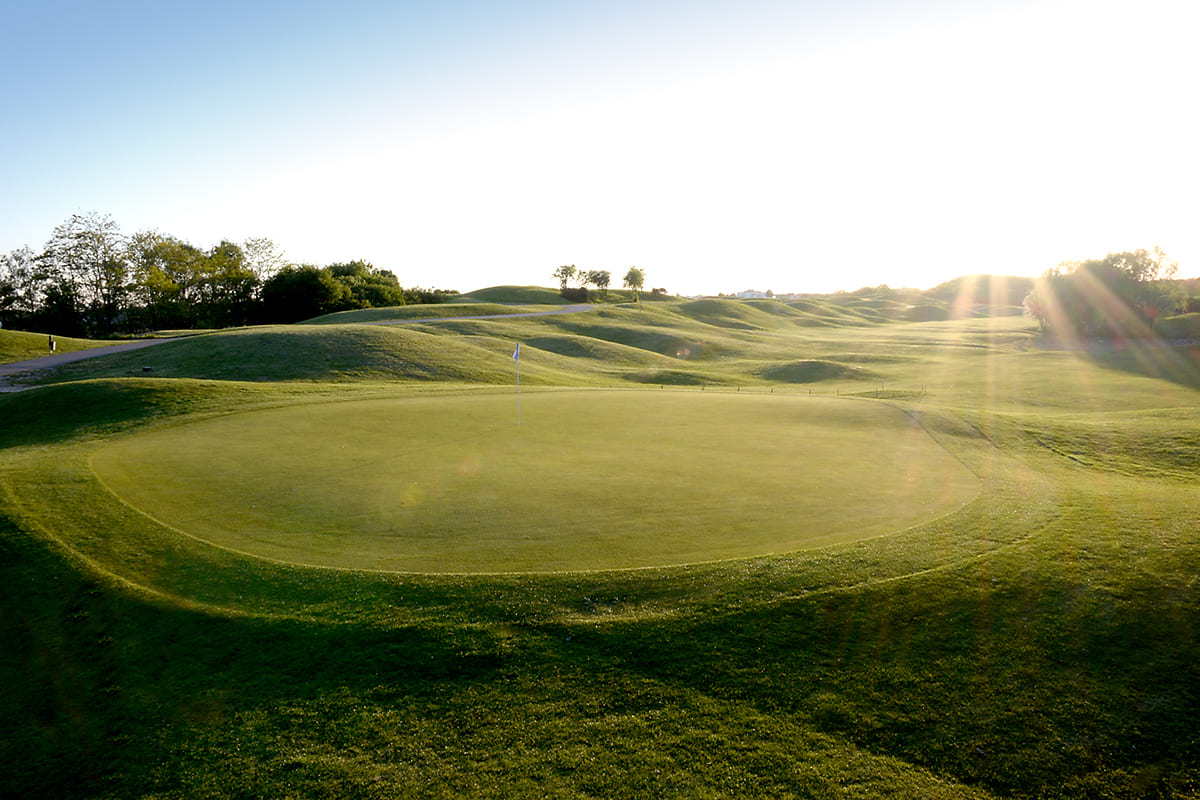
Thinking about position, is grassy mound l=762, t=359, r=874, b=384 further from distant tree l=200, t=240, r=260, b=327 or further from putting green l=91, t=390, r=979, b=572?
distant tree l=200, t=240, r=260, b=327

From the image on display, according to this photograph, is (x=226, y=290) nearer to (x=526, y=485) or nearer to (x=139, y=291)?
(x=139, y=291)

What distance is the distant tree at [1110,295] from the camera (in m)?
57.6

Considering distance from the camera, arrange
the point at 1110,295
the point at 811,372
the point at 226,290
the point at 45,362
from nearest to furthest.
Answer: the point at 45,362 → the point at 811,372 → the point at 1110,295 → the point at 226,290

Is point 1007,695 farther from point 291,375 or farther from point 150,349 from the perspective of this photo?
point 150,349

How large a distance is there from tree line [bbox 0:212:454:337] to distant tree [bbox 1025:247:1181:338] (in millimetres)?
78520

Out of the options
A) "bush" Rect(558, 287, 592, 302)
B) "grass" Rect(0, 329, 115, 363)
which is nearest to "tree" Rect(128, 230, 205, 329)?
"grass" Rect(0, 329, 115, 363)

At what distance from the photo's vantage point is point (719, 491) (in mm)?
12125

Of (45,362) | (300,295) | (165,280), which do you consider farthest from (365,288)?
(45,362)

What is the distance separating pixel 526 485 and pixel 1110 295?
70.2 meters

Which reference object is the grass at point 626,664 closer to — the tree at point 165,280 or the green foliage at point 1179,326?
the green foliage at point 1179,326

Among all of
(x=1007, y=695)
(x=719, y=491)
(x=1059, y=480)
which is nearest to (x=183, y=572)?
(x=719, y=491)

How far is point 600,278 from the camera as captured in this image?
414 ft

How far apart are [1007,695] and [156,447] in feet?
61.5

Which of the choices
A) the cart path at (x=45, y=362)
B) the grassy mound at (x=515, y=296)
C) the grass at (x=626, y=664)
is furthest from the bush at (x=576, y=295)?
the grass at (x=626, y=664)
